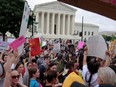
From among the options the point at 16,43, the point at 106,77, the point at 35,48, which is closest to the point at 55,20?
the point at 35,48

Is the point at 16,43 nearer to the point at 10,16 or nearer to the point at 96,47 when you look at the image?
the point at 96,47

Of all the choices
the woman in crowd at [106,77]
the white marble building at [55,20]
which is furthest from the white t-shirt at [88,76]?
the white marble building at [55,20]

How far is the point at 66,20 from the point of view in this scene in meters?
A: 104

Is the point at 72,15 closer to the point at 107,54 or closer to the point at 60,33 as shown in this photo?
the point at 60,33

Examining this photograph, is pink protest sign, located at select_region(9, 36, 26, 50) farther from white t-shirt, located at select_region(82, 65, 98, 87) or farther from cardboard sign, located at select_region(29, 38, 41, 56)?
cardboard sign, located at select_region(29, 38, 41, 56)

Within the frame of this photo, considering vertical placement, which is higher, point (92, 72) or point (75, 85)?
point (75, 85)

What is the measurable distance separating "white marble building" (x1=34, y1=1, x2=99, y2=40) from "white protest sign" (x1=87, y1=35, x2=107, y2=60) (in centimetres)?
9192

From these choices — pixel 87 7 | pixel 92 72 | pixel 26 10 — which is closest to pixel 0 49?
pixel 26 10

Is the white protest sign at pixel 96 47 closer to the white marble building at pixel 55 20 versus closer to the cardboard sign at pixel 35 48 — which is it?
the cardboard sign at pixel 35 48

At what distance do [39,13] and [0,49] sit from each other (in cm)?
9357

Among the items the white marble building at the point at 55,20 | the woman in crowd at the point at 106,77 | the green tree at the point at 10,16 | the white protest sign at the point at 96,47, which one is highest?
the woman in crowd at the point at 106,77

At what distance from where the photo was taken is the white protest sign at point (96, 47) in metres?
4.75

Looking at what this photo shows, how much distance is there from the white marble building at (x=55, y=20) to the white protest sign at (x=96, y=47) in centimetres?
9192

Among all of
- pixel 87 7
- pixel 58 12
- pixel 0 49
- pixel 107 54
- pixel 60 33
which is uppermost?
pixel 87 7
